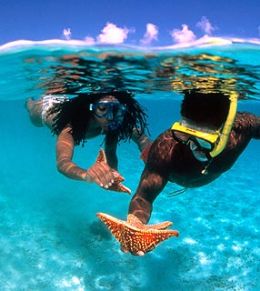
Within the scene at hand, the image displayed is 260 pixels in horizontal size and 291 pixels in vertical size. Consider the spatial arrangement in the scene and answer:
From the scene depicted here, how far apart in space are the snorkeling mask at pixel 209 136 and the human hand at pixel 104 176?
53.1 inches

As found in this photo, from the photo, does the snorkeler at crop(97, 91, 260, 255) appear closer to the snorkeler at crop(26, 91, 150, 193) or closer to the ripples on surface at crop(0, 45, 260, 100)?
the snorkeler at crop(26, 91, 150, 193)

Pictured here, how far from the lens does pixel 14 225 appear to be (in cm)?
1566

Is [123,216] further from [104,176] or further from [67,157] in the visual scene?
[104,176]

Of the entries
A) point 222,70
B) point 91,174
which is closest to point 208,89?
point 222,70

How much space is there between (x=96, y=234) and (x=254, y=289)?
6163mm

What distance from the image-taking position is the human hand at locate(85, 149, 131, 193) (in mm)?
6148

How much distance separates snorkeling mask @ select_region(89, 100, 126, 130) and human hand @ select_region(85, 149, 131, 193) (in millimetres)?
4355

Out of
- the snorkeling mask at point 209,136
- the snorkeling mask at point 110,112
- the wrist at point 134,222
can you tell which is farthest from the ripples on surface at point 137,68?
the wrist at point 134,222

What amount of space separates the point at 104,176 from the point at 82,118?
16.0 ft

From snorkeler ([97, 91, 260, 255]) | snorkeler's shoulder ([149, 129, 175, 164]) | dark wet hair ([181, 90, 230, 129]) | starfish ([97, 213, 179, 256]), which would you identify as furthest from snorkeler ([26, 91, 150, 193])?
starfish ([97, 213, 179, 256])

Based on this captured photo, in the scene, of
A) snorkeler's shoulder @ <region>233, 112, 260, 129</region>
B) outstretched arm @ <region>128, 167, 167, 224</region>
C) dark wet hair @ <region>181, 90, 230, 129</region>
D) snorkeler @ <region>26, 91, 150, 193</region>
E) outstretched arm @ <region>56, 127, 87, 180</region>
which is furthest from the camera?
snorkeler @ <region>26, 91, 150, 193</region>

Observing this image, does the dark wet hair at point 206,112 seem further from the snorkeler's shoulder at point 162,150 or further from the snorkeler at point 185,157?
the snorkeler's shoulder at point 162,150

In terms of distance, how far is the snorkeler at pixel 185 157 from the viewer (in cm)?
491

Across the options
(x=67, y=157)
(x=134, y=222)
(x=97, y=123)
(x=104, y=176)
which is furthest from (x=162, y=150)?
(x=97, y=123)
